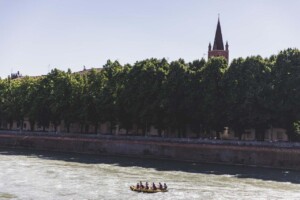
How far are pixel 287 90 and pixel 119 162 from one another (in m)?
29.0

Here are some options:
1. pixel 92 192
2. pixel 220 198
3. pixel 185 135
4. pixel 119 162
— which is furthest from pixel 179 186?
pixel 185 135

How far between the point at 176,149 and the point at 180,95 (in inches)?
380

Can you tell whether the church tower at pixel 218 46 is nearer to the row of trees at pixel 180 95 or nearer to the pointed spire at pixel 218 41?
the pointed spire at pixel 218 41

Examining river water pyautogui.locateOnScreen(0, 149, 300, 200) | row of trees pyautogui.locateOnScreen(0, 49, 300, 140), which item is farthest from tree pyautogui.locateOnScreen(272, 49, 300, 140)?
river water pyautogui.locateOnScreen(0, 149, 300, 200)

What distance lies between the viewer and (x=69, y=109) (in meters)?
91.8

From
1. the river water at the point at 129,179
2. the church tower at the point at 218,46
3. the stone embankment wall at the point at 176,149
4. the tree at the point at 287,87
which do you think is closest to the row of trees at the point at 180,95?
the tree at the point at 287,87

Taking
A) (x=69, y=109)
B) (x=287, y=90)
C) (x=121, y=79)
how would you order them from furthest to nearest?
(x=69, y=109), (x=121, y=79), (x=287, y=90)

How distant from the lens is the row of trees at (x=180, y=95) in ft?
224

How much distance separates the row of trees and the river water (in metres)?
9.83

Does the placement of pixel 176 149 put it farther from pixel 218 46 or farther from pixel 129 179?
pixel 218 46

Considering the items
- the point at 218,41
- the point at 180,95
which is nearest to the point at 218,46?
the point at 218,41

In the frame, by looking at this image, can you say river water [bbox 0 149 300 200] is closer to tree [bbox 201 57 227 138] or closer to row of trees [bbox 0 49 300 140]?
tree [bbox 201 57 227 138]

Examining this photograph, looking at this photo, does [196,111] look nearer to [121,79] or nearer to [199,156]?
[199,156]

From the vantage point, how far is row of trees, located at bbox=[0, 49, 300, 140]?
68250mm
